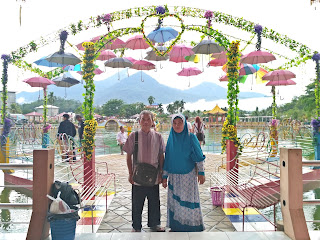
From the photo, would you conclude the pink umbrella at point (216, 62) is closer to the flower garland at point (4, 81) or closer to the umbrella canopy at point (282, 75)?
the umbrella canopy at point (282, 75)

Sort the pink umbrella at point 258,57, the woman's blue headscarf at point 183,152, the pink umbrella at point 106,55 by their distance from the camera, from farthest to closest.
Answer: the pink umbrella at point 106,55, the pink umbrella at point 258,57, the woman's blue headscarf at point 183,152

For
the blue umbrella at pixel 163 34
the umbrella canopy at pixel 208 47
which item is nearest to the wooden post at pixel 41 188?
the blue umbrella at pixel 163 34

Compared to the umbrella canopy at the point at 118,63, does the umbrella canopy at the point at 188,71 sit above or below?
above

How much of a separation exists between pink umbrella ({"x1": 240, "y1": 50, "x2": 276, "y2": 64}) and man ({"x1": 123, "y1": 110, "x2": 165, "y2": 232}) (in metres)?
4.45

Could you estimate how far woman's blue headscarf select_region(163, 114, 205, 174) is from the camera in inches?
117

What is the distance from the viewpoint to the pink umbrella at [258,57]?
6603 mm

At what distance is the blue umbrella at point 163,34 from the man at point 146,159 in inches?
146

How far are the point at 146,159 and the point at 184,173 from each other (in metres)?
0.44

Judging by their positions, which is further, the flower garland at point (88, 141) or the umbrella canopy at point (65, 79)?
the umbrella canopy at point (65, 79)

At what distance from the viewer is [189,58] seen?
998cm

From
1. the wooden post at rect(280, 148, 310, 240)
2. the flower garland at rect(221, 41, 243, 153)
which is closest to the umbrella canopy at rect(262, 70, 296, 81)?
the flower garland at rect(221, 41, 243, 153)

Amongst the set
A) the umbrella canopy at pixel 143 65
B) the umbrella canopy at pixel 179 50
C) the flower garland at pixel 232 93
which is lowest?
the flower garland at pixel 232 93

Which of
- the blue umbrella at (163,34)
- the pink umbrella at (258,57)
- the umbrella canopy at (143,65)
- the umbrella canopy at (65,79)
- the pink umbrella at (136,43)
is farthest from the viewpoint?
the umbrella canopy at (65,79)

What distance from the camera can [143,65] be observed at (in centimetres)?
942
